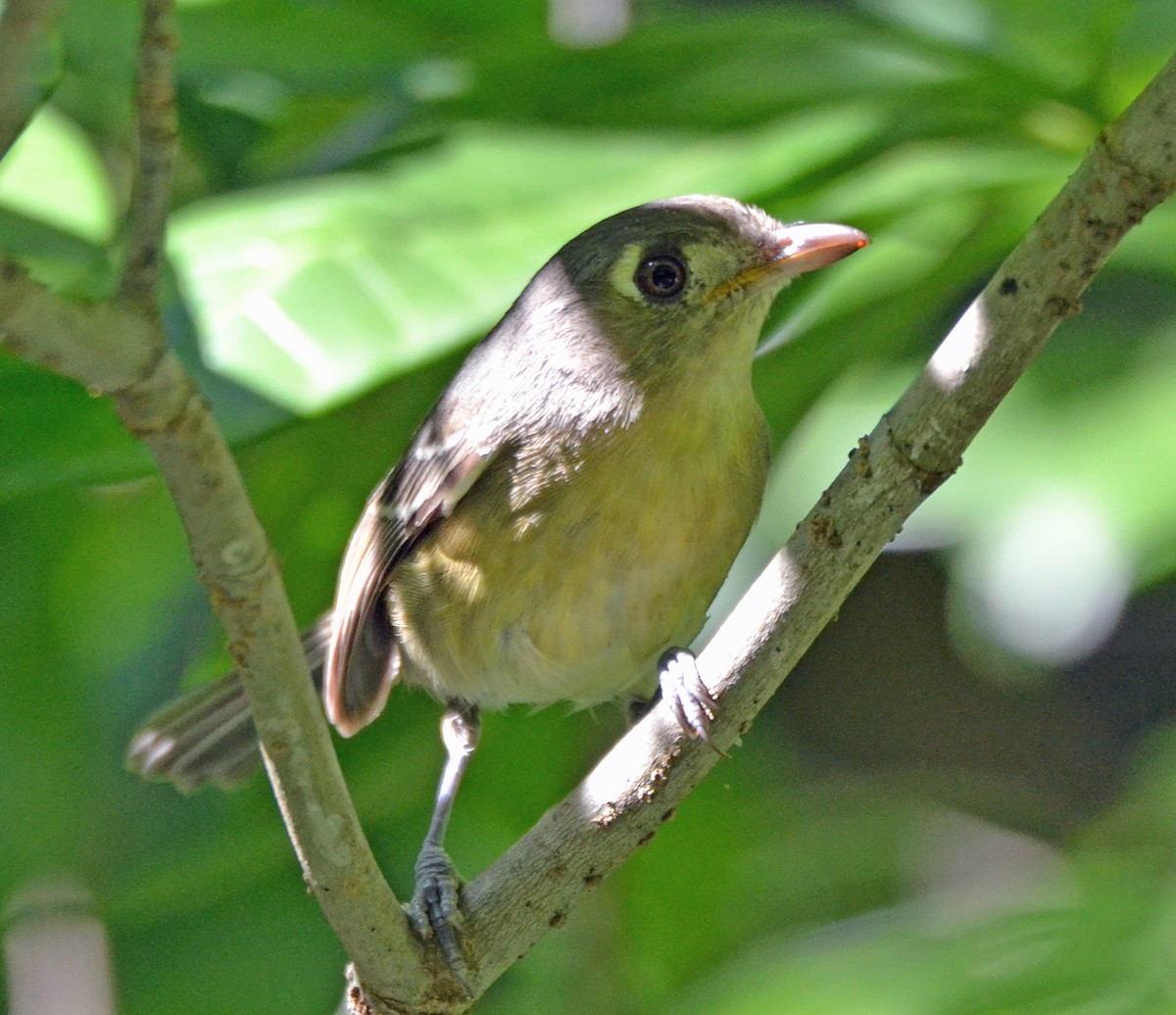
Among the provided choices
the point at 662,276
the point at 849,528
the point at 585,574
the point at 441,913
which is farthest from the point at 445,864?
the point at 662,276

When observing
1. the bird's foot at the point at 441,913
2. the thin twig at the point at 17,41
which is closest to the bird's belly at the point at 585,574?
the bird's foot at the point at 441,913

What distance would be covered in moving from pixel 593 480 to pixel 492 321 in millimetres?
488

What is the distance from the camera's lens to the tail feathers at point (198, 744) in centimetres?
346

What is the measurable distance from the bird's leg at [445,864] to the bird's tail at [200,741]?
46 cm

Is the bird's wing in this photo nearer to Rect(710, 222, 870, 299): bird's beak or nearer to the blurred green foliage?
the blurred green foliage

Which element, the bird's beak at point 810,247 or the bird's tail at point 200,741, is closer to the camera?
the bird's beak at point 810,247

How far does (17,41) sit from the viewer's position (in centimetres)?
128

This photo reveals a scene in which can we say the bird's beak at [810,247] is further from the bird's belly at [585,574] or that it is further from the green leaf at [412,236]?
the green leaf at [412,236]

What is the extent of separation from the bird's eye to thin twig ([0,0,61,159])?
1.65 m

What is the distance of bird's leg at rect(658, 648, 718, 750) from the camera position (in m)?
2.09

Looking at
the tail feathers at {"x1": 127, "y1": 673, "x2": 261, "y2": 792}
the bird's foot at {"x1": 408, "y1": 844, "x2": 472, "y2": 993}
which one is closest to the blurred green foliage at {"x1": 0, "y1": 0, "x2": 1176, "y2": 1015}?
the tail feathers at {"x1": 127, "y1": 673, "x2": 261, "y2": 792}

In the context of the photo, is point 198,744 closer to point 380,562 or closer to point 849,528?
point 380,562

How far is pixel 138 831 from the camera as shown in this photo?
12.2 ft

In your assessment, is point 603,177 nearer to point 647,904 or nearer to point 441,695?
point 441,695
